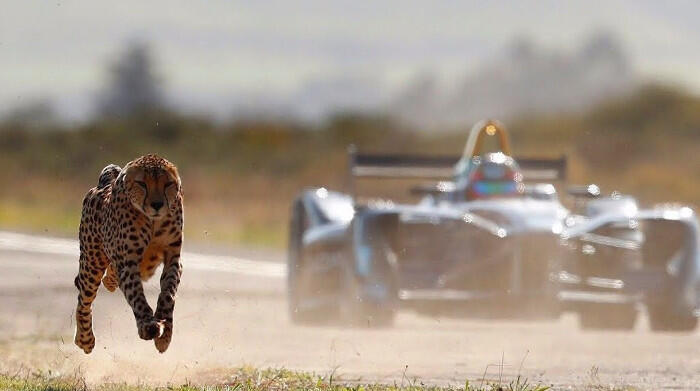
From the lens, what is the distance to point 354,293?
16391mm

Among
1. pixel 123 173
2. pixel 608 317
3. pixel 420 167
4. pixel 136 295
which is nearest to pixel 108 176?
pixel 123 173

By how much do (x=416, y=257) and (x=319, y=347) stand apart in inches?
59.6

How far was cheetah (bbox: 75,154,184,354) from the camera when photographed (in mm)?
10305

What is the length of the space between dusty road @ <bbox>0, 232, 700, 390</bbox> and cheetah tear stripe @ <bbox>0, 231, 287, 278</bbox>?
159 inches

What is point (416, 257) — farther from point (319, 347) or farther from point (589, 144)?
point (589, 144)

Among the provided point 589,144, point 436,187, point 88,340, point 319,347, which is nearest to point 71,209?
point 589,144

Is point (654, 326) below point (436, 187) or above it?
below

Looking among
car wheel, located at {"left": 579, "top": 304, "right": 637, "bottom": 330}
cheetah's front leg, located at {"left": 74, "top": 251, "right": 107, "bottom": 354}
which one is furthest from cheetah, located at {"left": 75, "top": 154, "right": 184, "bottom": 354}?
car wheel, located at {"left": 579, "top": 304, "right": 637, "bottom": 330}

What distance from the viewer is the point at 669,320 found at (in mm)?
16953

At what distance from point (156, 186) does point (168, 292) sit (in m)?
0.63

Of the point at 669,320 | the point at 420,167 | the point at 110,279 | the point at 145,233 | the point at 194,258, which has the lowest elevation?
the point at 110,279

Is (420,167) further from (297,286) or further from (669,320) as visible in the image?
(669,320)

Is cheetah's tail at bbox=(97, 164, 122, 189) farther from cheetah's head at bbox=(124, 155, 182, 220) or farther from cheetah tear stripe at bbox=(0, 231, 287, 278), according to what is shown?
cheetah tear stripe at bbox=(0, 231, 287, 278)

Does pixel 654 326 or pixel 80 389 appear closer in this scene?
pixel 80 389
